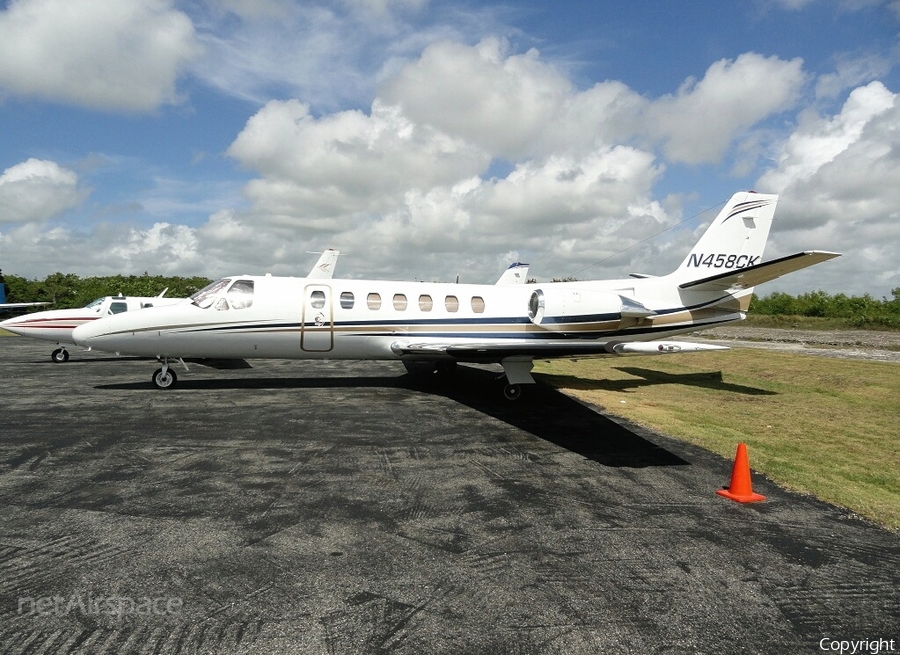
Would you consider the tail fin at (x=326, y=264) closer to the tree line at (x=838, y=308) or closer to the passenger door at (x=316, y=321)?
the passenger door at (x=316, y=321)

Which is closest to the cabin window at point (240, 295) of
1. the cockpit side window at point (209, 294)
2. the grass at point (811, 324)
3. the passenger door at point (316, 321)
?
the cockpit side window at point (209, 294)

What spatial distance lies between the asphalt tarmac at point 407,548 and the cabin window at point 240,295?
11.7ft

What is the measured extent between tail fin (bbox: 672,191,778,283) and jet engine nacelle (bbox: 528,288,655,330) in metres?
2.68

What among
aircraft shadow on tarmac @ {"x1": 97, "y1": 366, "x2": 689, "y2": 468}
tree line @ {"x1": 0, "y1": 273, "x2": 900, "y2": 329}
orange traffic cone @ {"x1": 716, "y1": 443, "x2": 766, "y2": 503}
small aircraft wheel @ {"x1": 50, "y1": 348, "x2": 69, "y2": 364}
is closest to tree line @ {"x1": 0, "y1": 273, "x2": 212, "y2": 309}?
tree line @ {"x1": 0, "y1": 273, "x2": 900, "y2": 329}

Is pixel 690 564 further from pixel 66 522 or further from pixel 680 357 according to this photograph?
pixel 680 357

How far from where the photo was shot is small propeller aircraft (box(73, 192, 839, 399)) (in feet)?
37.1

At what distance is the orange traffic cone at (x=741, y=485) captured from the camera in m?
6.05

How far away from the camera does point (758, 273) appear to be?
12180mm

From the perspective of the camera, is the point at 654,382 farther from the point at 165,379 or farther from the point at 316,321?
the point at 165,379

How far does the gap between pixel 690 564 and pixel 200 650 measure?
3.93 m

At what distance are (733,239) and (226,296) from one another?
13.8 metres

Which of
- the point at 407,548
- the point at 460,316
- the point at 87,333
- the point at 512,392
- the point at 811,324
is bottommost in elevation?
the point at 407,548

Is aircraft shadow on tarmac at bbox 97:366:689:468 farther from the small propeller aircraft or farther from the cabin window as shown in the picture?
the cabin window

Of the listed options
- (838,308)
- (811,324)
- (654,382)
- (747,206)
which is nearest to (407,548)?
(654,382)
